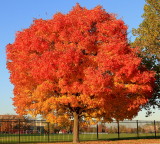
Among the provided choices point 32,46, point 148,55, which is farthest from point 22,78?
point 148,55

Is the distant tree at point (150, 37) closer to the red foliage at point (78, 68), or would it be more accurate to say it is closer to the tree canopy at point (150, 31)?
the tree canopy at point (150, 31)

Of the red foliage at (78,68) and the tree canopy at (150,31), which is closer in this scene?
the red foliage at (78,68)

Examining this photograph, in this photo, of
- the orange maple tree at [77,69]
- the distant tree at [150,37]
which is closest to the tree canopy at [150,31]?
the distant tree at [150,37]

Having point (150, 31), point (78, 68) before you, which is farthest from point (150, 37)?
point (78, 68)

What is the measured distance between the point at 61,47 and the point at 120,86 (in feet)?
20.0

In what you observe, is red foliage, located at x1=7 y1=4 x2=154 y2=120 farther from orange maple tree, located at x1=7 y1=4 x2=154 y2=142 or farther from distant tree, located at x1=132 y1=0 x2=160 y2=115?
distant tree, located at x1=132 y1=0 x2=160 y2=115

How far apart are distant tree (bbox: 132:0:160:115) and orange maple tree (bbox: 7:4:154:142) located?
23.6 ft

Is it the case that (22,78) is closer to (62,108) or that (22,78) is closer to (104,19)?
(62,108)

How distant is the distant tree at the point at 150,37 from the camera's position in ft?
124

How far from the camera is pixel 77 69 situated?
2766cm

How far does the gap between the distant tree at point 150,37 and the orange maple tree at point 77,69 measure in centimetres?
721

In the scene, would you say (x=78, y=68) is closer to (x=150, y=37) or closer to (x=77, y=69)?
(x=77, y=69)

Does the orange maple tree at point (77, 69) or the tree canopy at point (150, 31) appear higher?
the tree canopy at point (150, 31)

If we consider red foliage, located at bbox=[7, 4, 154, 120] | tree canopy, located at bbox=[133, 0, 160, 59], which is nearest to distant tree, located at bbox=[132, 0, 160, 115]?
tree canopy, located at bbox=[133, 0, 160, 59]
